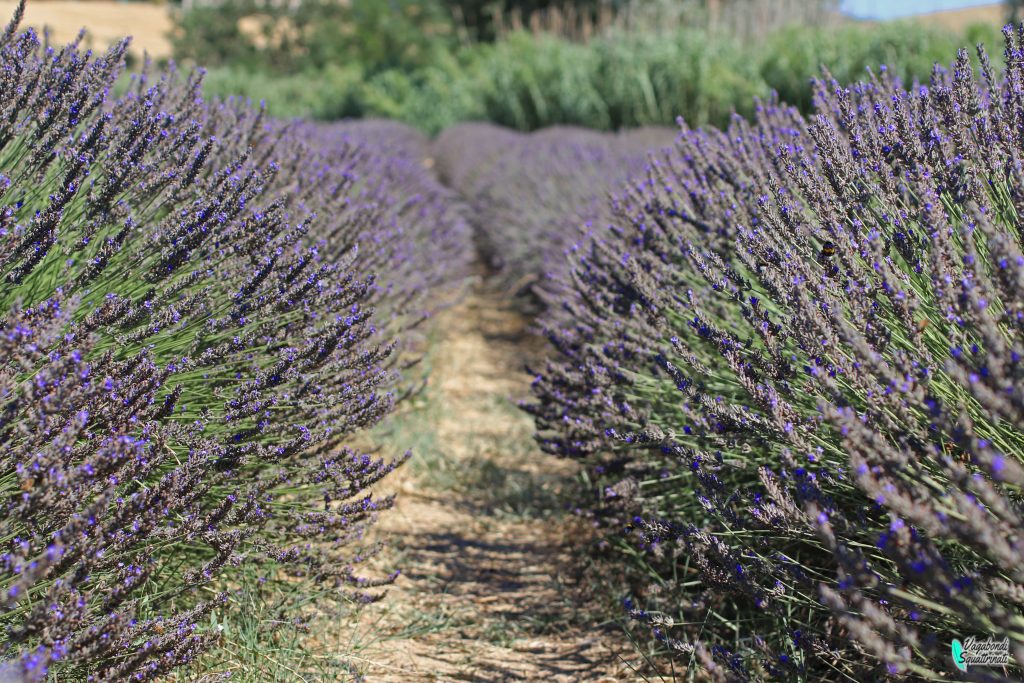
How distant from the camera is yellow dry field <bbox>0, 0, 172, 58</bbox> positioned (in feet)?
113

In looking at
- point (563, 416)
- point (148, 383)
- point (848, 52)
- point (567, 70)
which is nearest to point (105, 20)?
point (567, 70)

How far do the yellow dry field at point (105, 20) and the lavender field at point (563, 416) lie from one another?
3387cm

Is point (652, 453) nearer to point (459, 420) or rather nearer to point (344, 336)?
point (344, 336)

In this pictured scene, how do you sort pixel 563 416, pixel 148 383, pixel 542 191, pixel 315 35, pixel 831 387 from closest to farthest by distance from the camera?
pixel 831 387, pixel 148 383, pixel 563 416, pixel 542 191, pixel 315 35

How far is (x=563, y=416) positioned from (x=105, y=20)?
44.1m

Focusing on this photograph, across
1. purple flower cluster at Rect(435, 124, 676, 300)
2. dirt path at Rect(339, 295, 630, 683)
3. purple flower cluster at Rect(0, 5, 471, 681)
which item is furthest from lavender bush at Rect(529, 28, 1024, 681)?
purple flower cluster at Rect(435, 124, 676, 300)

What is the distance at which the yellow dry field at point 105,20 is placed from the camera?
34375mm

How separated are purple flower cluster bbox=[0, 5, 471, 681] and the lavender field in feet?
0.05

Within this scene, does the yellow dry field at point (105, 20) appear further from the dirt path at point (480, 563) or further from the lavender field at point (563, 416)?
the lavender field at point (563, 416)

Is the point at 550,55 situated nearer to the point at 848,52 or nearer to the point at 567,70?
the point at 567,70

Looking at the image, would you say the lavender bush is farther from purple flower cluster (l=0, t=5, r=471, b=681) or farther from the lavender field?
purple flower cluster (l=0, t=5, r=471, b=681)

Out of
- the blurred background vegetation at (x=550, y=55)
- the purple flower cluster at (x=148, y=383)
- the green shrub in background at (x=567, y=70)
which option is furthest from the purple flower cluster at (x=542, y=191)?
the purple flower cluster at (x=148, y=383)

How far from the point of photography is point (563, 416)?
2.98m

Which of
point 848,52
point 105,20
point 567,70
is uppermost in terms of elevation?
point 848,52
